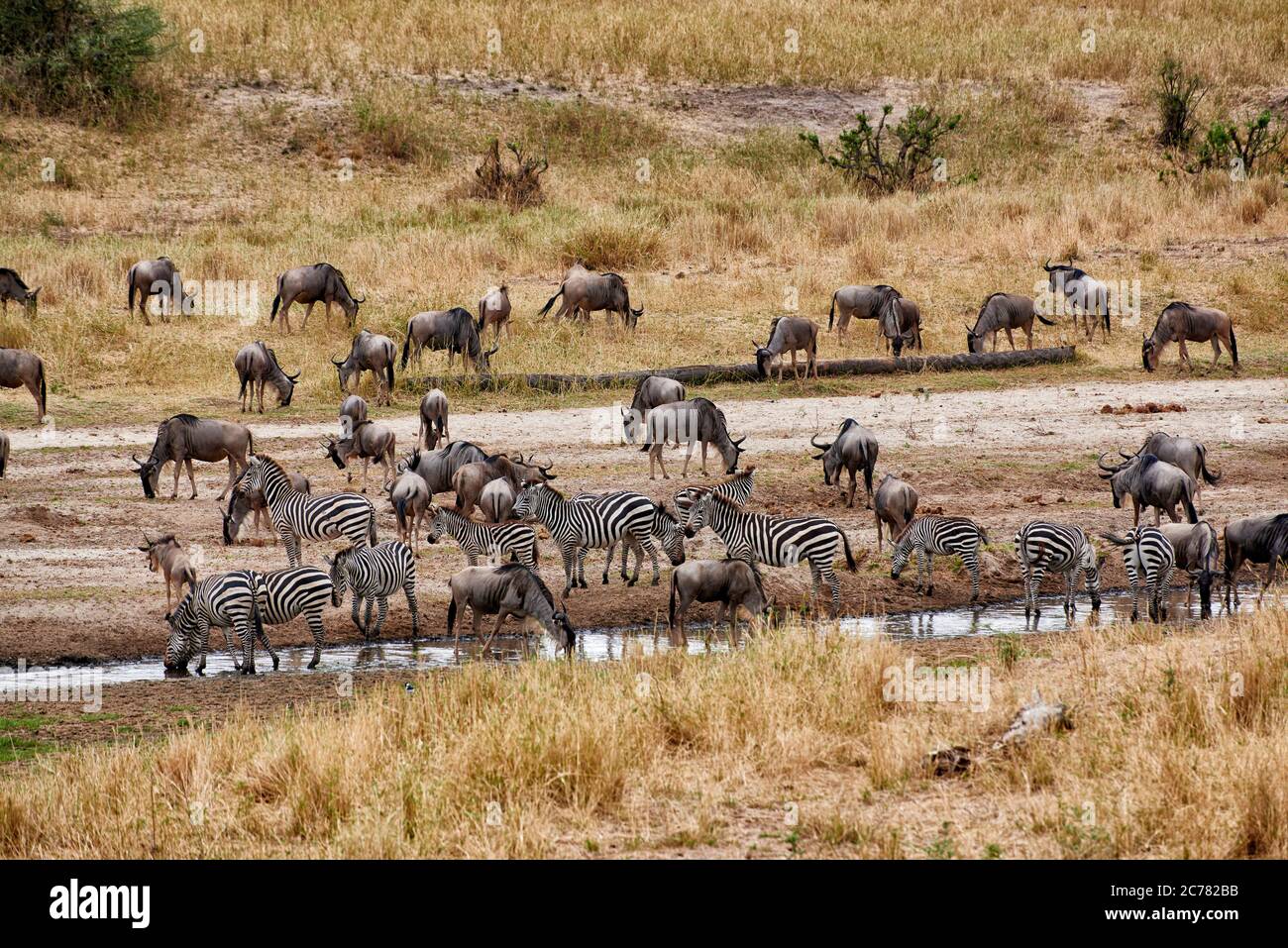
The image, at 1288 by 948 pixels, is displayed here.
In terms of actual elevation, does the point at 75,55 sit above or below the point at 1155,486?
above

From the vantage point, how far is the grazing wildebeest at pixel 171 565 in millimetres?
12795

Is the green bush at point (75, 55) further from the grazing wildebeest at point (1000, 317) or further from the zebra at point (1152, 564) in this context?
the zebra at point (1152, 564)

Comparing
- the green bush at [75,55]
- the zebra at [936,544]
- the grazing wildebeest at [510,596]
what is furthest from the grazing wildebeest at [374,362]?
the green bush at [75,55]

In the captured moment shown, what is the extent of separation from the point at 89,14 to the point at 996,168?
2191 centimetres

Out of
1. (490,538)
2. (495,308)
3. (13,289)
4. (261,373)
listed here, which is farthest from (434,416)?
(13,289)

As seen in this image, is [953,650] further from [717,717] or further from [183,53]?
[183,53]

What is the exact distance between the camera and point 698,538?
1599cm

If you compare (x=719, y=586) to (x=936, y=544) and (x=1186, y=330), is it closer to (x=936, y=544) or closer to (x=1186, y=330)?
(x=936, y=544)

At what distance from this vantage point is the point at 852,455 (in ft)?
53.9

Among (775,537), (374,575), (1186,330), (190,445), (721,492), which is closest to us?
(374,575)

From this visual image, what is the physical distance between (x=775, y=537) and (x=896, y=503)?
1.79 m

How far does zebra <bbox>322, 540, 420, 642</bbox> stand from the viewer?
12.8 meters
